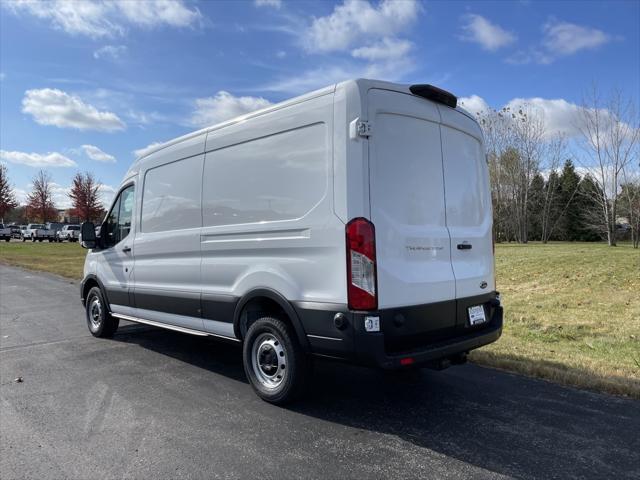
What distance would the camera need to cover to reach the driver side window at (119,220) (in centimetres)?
642

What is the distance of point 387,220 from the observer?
3.69 m

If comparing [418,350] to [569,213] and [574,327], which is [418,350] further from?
[569,213]

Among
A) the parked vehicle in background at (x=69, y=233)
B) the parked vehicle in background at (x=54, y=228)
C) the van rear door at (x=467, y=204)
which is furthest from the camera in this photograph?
the parked vehicle in background at (x=54, y=228)

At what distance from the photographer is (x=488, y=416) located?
400 cm

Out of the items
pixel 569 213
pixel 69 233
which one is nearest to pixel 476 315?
pixel 569 213

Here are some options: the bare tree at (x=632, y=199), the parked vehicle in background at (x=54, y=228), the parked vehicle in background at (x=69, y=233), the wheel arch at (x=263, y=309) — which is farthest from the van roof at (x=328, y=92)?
the parked vehicle in background at (x=54, y=228)

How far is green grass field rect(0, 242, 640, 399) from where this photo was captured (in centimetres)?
518

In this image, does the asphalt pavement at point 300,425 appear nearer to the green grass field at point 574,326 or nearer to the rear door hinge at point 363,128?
the green grass field at point 574,326

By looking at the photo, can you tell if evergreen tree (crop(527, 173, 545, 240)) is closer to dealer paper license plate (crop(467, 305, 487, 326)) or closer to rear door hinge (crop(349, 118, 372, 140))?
dealer paper license plate (crop(467, 305, 487, 326))

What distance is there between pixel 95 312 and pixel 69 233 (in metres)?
49.3

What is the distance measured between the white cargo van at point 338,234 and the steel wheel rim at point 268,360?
0.04ft

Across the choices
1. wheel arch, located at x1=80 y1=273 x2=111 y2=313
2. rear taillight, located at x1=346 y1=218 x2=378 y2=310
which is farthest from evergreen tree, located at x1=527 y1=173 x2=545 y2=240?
rear taillight, located at x1=346 y1=218 x2=378 y2=310

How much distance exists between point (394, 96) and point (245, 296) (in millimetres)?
2140

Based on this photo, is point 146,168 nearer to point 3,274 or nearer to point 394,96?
point 394,96
